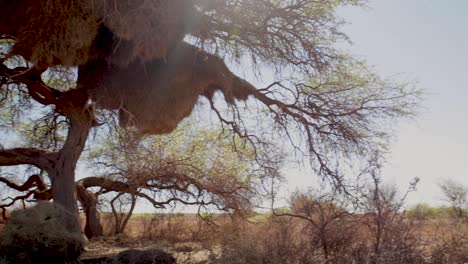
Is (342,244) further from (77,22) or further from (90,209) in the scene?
(90,209)

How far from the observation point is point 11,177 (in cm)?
1667

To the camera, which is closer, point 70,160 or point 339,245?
point 339,245

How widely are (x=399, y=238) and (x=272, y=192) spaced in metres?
4.79

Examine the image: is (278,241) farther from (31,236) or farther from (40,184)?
(40,184)

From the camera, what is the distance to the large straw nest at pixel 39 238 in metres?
7.80

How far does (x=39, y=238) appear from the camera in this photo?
791cm

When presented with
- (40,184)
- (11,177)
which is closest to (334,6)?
(40,184)

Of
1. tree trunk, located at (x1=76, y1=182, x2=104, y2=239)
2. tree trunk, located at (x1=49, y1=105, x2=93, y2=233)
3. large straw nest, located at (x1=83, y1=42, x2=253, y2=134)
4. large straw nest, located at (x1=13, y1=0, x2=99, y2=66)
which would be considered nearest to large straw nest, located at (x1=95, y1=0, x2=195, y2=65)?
large straw nest, located at (x1=13, y1=0, x2=99, y2=66)

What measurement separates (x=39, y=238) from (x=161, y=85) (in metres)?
4.74

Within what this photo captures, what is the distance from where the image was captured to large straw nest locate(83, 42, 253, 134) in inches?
417

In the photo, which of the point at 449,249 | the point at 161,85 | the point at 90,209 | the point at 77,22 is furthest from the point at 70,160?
the point at 449,249

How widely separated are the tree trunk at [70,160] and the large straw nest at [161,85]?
0.81m

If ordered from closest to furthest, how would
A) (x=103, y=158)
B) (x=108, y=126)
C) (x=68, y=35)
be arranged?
1. (x=68, y=35)
2. (x=108, y=126)
3. (x=103, y=158)

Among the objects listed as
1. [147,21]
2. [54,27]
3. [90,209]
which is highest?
[147,21]
